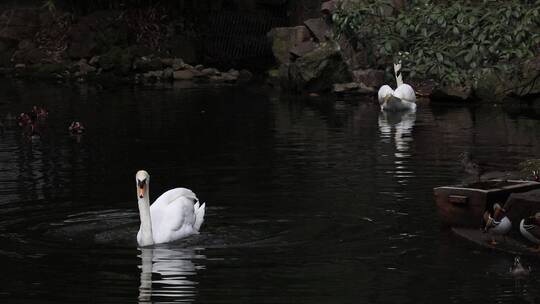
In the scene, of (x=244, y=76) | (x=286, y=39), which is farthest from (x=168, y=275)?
(x=244, y=76)

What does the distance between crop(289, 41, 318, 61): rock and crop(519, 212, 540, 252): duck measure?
2726 cm

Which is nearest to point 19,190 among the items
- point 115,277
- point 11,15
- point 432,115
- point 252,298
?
point 115,277

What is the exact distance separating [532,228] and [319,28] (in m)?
28.4

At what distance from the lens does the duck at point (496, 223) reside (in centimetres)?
1439

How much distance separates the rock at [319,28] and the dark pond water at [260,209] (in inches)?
372

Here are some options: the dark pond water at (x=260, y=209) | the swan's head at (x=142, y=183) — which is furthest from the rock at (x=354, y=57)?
the swan's head at (x=142, y=183)

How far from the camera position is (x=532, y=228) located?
14078mm

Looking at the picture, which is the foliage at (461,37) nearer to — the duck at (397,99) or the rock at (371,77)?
the duck at (397,99)

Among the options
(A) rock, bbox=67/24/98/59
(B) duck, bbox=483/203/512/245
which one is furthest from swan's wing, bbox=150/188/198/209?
(A) rock, bbox=67/24/98/59

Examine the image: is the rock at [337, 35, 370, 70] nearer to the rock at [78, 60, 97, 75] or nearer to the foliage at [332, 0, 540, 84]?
the rock at [78, 60, 97, 75]

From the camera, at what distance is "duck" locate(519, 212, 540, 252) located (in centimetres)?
1399

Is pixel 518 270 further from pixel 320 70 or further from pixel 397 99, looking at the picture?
pixel 320 70

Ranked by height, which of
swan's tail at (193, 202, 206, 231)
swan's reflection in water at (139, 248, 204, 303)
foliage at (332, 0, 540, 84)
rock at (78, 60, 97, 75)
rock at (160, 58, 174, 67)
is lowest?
swan's reflection in water at (139, 248, 204, 303)

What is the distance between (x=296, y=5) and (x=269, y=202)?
107 ft
